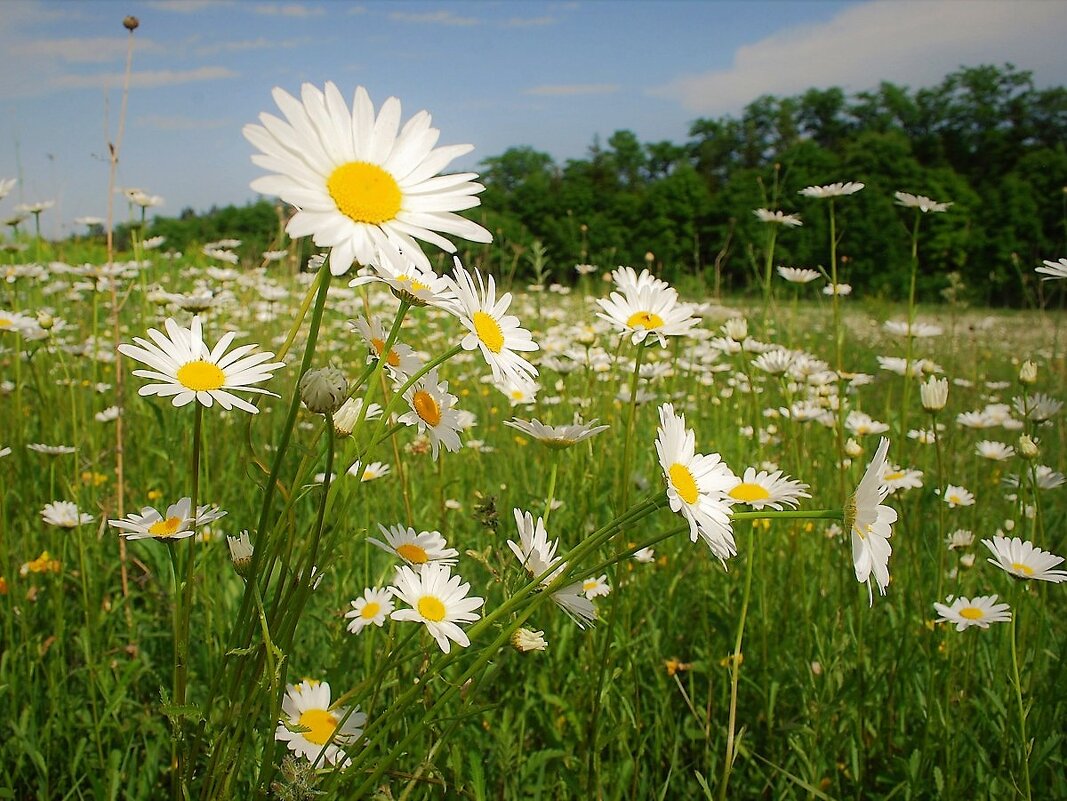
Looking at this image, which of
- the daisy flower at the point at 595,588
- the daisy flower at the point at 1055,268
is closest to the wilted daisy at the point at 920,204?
the daisy flower at the point at 1055,268

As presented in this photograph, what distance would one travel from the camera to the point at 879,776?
123 centimetres

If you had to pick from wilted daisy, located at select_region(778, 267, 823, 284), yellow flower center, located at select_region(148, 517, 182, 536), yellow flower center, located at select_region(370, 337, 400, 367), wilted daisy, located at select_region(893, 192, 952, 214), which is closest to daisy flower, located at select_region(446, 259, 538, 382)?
yellow flower center, located at select_region(370, 337, 400, 367)

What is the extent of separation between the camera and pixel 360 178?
635 millimetres

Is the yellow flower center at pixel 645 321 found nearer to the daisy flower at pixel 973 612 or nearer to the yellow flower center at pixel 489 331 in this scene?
the yellow flower center at pixel 489 331

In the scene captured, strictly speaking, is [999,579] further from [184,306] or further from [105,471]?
[105,471]

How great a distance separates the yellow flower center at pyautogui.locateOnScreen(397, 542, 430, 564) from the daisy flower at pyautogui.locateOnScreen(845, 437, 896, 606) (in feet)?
1.58

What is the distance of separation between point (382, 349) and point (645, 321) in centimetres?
47

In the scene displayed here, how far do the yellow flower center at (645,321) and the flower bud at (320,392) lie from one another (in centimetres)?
56

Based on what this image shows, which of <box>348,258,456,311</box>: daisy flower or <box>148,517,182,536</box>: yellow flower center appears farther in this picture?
<box>148,517,182,536</box>: yellow flower center

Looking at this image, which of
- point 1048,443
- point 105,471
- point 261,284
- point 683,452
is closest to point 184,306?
point 683,452

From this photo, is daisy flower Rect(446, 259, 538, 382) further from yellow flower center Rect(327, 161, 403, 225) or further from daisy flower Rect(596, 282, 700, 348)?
daisy flower Rect(596, 282, 700, 348)

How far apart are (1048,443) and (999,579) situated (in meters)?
2.66

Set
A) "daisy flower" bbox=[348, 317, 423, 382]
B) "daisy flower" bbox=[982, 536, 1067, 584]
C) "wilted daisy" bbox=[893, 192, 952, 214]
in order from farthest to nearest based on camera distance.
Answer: "wilted daisy" bbox=[893, 192, 952, 214], "daisy flower" bbox=[982, 536, 1067, 584], "daisy flower" bbox=[348, 317, 423, 382]

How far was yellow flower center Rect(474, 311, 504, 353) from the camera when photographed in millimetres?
728
